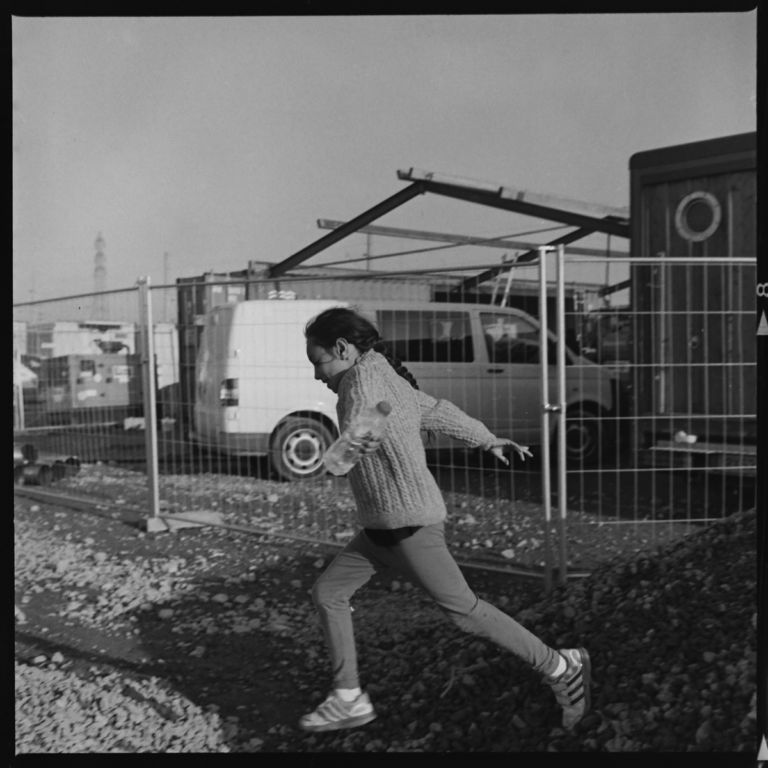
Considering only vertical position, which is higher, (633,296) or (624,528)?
(633,296)

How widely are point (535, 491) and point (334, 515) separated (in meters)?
1.65

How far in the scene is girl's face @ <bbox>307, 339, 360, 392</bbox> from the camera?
3059mm

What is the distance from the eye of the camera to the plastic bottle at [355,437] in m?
2.71

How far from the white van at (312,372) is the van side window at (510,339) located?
0.04 ft

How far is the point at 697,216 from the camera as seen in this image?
6.75 meters

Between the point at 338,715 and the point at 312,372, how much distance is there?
3318 millimetres

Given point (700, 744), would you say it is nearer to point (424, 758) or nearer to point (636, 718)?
point (636, 718)

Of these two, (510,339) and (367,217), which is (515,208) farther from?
(510,339)

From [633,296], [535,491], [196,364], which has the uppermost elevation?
[633,296]

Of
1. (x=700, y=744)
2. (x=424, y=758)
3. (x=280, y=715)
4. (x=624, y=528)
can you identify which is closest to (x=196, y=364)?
(x=624, y=528)

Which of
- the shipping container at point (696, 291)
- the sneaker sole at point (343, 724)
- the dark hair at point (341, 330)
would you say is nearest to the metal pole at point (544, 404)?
the sneaker sole at point (343, 724)

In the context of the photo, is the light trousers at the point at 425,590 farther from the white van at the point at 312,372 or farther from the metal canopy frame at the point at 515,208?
the metal canopy frame at the point at 515,208

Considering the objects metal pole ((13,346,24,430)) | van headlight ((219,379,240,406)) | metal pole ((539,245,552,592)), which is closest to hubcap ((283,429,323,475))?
van headlight ((219,379,240,406))
